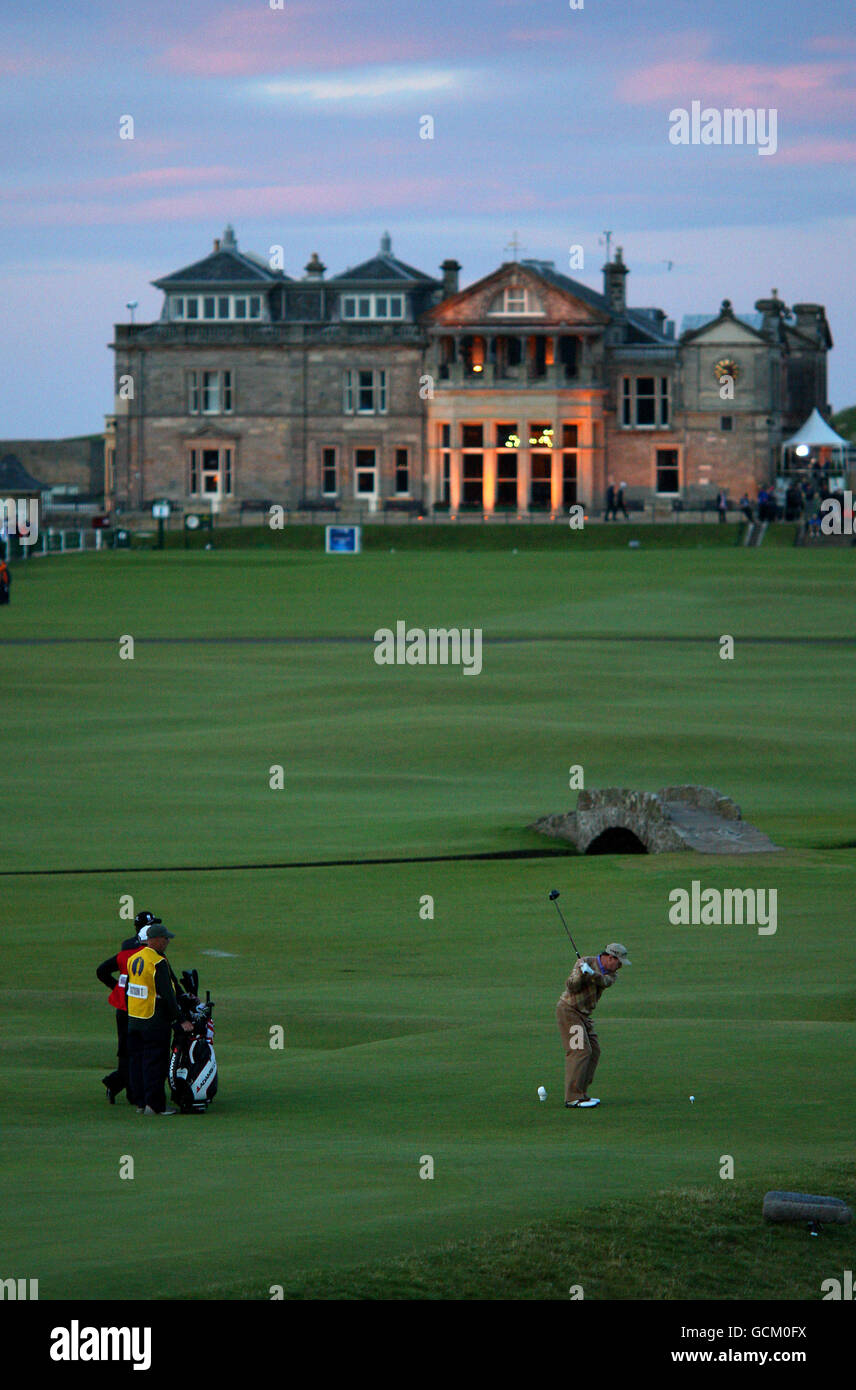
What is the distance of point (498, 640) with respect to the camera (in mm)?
68438

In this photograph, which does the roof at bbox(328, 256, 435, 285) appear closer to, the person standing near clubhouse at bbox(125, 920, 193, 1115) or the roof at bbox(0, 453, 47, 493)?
the roof at bbox(0, 453, 47, 493)

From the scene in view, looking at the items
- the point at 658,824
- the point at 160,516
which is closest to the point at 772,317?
the point at 160,516

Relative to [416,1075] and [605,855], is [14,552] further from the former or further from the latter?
[416,1075]

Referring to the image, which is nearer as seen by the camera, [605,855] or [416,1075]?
[416,1075]

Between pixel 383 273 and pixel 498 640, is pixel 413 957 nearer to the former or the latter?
pixel 498 640

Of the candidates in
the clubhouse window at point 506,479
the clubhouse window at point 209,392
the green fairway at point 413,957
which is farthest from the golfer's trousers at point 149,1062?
the clubhouse window at point 209,392

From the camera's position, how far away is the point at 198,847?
3591 centimetres

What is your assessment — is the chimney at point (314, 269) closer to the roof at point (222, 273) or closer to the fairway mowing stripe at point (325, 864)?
the roof at point (222, 273)

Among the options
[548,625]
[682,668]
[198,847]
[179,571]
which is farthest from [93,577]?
[198,847]

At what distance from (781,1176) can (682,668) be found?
47017mm

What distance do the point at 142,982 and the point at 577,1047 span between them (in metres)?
3.52

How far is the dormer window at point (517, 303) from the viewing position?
400 ft

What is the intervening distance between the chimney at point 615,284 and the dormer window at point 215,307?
20277 millimetres
